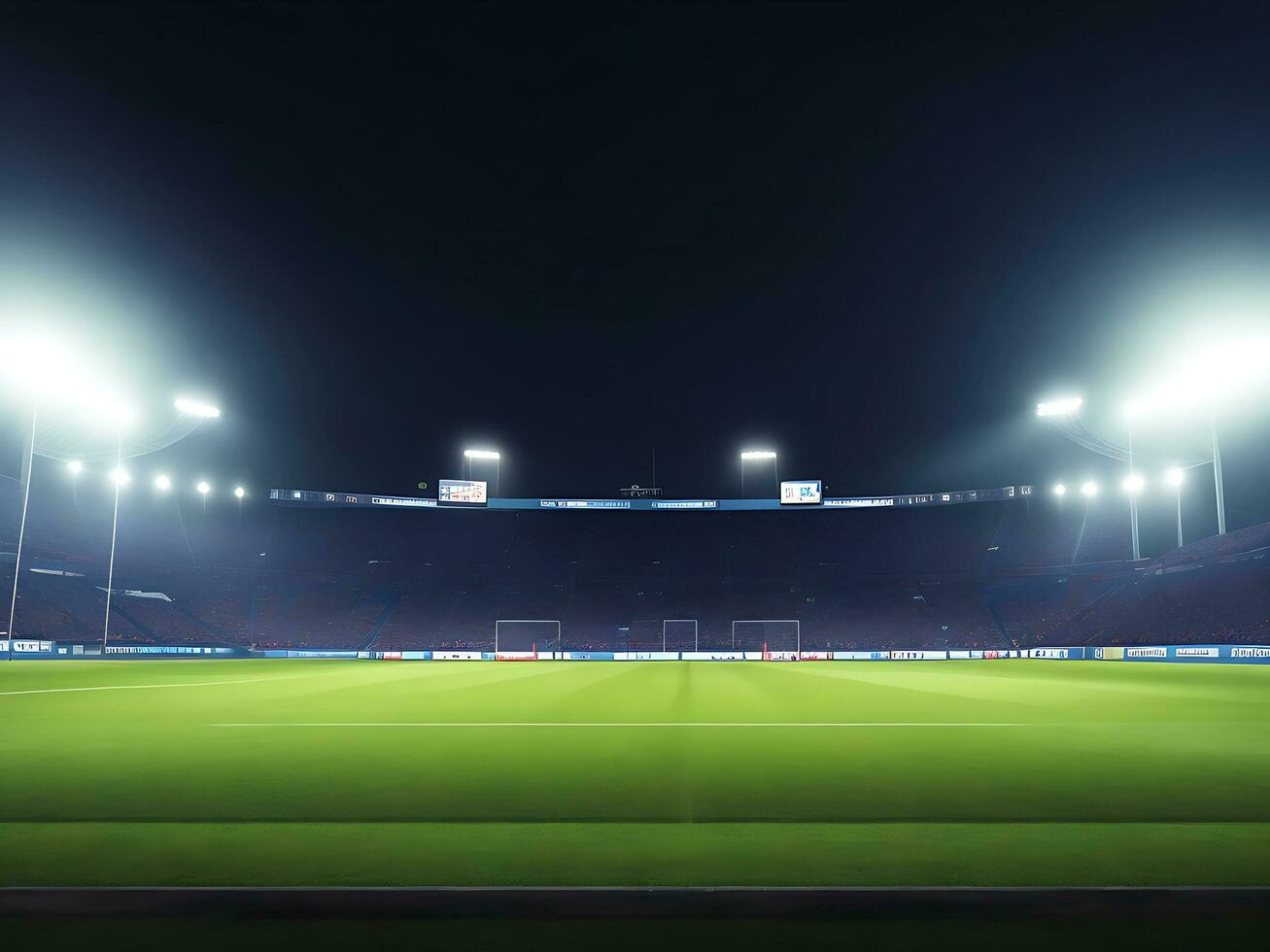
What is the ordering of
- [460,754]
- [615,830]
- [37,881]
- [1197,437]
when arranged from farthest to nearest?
[1197,437] → [460,754] → [615,830] → [37,881]

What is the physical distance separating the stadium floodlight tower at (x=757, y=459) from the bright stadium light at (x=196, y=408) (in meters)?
31.8

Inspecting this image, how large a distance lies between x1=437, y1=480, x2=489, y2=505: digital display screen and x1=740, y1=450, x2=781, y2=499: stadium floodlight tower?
18086mm

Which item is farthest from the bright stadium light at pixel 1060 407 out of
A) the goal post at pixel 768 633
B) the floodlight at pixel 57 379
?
the floodlight at pixel 57 379

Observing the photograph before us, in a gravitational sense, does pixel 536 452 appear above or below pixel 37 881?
above

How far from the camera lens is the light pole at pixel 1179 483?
44.3 meters

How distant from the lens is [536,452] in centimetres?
5144

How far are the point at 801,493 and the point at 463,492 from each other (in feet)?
75.0

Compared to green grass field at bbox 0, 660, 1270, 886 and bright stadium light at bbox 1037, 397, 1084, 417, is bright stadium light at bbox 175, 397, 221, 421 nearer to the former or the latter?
green grass field at bbox 0, 660, 1270, 886
